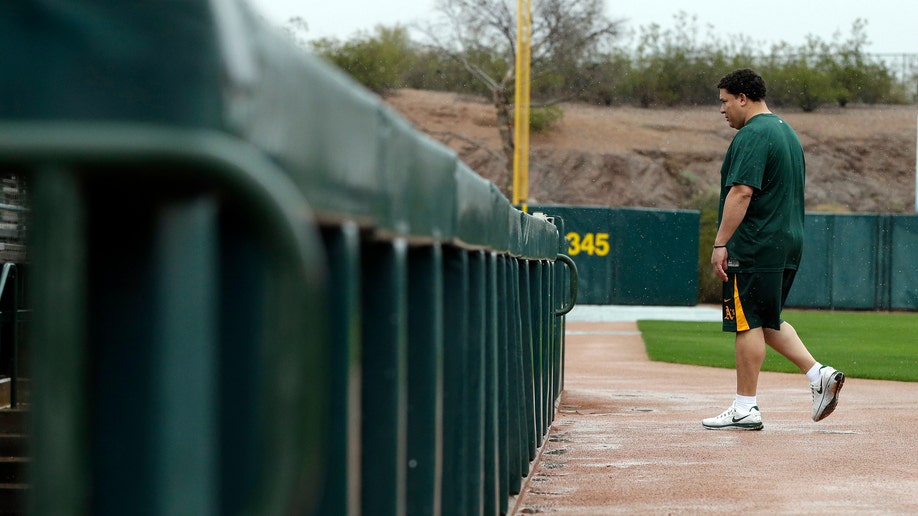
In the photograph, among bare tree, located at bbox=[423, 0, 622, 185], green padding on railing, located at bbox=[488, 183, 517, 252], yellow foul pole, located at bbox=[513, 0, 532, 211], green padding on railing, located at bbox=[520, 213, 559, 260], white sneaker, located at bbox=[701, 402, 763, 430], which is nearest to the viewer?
green padding on railing, located at bbox=[488, 183, 517, 252]

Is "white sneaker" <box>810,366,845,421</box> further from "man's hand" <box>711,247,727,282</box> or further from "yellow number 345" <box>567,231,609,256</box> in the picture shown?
"yellow number 345" <box>567,231,609,256</box>

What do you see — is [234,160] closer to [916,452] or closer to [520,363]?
[520,363]

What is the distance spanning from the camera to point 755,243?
671 centimetres

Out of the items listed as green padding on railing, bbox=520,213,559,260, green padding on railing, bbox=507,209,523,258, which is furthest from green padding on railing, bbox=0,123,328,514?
green padding on railing, bbox=520,213,559,260

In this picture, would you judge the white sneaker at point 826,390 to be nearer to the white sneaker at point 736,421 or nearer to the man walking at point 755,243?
the man walking at point 755,243

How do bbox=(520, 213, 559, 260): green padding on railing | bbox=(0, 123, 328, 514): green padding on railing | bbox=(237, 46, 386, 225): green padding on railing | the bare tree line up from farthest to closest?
the bare tree, bbox=(520, 213, 559, 260): green padding on railing, bbox=(237, 46, 386, 225): green padding on railing, bbox=(0, 123, 328, 514): green padding on railing

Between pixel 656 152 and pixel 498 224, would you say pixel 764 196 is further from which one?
pixel 656 152

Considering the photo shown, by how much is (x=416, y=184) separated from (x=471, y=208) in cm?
70

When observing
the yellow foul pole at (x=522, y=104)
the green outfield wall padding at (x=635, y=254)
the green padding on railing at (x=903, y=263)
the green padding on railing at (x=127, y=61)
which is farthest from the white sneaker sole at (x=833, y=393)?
the green padding on railing at (x=903, y=263)

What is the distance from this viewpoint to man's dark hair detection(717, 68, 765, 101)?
269 inches

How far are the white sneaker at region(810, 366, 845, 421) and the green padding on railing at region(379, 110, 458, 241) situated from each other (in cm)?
442

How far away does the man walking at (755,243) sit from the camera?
6.68 metres

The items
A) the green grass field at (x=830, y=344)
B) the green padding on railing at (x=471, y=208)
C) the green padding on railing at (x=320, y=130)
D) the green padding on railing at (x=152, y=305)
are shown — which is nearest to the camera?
the green padding on railing at (x=152, y=305)

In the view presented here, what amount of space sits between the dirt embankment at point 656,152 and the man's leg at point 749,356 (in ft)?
147
